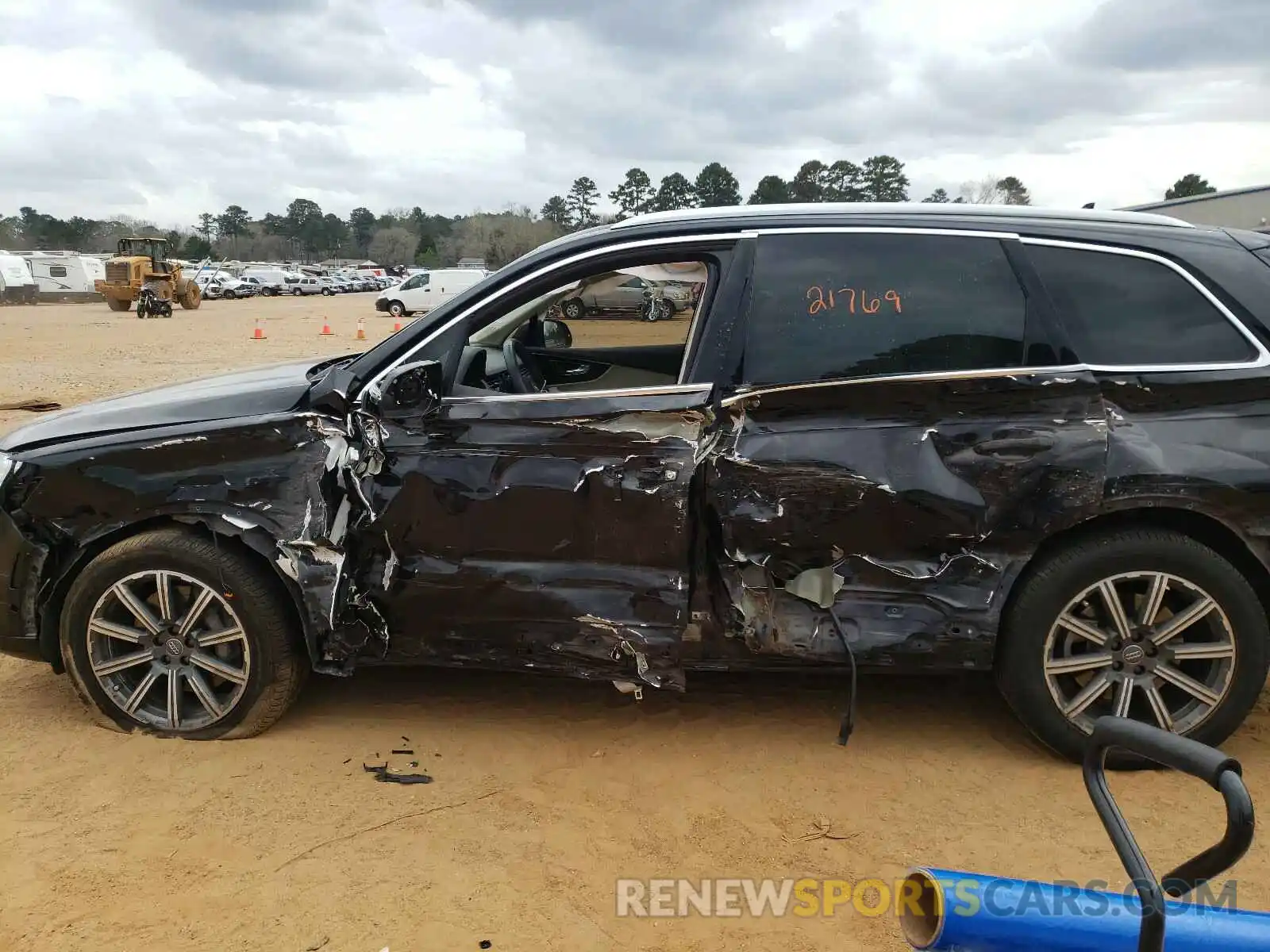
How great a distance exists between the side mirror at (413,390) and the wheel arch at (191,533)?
0.70 m

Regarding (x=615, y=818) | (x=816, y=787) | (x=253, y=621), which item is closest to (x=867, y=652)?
(x=816, y=787)

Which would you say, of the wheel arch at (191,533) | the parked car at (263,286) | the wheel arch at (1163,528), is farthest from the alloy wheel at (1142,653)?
the parked car at (263,286)

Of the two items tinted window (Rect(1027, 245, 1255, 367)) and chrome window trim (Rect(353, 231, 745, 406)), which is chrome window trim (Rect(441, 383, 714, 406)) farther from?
tinted window (Rect(1027, 245, 1255, 367))

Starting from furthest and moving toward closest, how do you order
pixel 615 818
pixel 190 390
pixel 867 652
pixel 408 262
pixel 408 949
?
pixel 408 262
pixel 190 390
pixel 867 652
pixel 615 818
pixel 408 949

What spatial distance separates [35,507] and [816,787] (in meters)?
3.18

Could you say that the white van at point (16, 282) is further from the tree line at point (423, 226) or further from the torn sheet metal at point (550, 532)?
the torn sheet metal at point (550, 532)

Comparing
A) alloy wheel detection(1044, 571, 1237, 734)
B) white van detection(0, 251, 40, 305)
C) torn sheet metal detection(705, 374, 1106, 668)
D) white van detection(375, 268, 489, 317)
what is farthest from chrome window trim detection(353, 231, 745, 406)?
white van detection(0, 251, 40, 305)

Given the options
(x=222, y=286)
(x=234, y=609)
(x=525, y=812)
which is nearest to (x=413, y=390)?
(x=234, y=609)

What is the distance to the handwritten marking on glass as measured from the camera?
10.7ft

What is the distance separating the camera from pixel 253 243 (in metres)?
110

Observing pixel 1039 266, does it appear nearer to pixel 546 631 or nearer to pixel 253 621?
pixel 546 631

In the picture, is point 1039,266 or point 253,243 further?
point 253,243

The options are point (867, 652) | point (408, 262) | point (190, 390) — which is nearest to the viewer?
point (867, 652)

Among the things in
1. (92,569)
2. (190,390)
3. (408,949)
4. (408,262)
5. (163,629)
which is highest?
(408,262)
